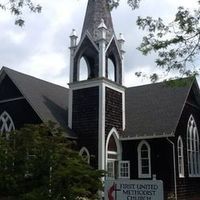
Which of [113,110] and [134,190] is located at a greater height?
[113,110]

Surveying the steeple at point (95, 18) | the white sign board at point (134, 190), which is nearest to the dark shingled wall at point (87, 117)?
the steeple at point (95, 18)

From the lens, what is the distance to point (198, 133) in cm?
3203

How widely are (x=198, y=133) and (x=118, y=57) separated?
8.42m

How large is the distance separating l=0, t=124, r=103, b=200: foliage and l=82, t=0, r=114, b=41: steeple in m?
13.7

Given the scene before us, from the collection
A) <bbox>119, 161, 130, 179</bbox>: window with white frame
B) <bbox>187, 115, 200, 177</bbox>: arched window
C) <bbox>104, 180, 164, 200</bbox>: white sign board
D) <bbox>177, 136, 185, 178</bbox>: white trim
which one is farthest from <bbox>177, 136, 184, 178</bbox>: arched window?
<bbox>104, 180, 164, 200</bbox>: white sign board

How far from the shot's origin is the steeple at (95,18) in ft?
97.7

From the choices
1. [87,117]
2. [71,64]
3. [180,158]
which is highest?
[71,64]

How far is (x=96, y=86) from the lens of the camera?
2808 cm

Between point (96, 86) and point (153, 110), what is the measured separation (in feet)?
15.9

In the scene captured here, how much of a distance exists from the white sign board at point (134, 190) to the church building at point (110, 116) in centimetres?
1571

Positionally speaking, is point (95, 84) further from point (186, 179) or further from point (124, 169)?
point (186, 179)

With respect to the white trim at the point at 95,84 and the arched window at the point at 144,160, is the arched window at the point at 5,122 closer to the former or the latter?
the white trim at the point at 95,84

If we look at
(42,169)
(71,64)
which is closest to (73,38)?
(71,64)

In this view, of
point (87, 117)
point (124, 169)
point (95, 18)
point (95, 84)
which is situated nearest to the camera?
point (87, 117)
